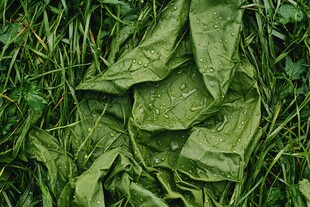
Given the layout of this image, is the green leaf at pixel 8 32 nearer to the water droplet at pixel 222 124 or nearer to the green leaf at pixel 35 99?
the green leaf at pixel 35 99

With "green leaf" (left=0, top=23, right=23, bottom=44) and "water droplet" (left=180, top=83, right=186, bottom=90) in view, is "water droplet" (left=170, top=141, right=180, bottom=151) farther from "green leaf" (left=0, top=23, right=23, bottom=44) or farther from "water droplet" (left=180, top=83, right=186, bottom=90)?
"green leaf" (left=0, top=23, right=23, bottom=44)

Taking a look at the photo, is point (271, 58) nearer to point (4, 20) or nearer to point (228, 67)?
point (228, 67)

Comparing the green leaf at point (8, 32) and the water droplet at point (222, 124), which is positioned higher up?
the green leaf at point (8, 32)

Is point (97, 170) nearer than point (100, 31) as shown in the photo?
Yes

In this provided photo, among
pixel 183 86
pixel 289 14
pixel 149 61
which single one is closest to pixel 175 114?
pixel 183 86

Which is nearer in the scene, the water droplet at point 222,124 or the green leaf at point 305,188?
the green leaf at point 305,188

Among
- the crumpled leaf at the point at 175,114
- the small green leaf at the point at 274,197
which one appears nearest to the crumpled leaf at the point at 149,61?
the crumpled leaf at the point at 175,114

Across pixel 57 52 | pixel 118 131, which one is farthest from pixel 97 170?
pixel 57 52

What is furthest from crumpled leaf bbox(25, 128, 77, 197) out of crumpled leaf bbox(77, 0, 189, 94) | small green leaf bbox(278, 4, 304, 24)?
small green leaf bbox(278, 4, 304, 24)
